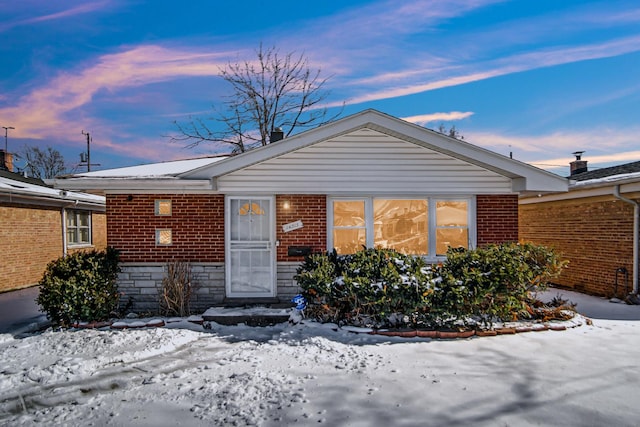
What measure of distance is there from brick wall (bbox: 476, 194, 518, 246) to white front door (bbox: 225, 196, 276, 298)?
4.50 m

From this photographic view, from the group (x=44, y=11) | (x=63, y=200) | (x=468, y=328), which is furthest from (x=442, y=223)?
(x=63, y=200)

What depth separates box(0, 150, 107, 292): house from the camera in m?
10.9

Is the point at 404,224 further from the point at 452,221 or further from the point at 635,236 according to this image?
the point at 635,236

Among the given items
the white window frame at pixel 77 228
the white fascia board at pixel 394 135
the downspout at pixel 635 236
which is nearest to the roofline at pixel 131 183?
the white fascia board at pixel 394 135

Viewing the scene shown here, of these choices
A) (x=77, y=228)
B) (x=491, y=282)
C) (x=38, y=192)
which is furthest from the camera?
(x=77, y=228)

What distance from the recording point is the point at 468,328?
610cm

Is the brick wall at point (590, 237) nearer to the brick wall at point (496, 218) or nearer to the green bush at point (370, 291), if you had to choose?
the brick wall at point (496, 218)

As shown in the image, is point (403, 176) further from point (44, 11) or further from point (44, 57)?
point (44, 57)

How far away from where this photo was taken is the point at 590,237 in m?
10.1

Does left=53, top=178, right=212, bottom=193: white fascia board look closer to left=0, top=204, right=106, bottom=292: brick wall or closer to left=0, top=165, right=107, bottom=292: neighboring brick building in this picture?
left=0, top=165, right=107, bottom=292: neighboring brick building

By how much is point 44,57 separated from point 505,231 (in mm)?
13094

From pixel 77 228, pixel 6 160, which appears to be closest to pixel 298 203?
pixel 77 228

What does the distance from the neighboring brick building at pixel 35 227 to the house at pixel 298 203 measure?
5.15 m

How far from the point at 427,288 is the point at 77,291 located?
5870 millimetres
